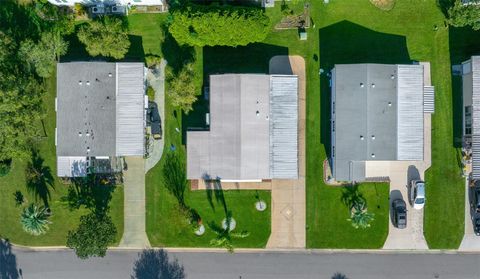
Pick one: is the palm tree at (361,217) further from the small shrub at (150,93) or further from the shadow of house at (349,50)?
the small shrub at (150,93)

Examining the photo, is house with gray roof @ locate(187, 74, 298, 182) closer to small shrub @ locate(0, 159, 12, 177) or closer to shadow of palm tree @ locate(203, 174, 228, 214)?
shadow of palm tree @ locate(203, 174, 228, 214)

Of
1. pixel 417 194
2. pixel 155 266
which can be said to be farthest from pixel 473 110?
pixel 155 266

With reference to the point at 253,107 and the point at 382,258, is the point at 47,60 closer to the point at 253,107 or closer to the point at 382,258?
the point at 253,107

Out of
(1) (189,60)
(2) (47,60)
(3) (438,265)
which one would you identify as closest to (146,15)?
(1) (189,60)

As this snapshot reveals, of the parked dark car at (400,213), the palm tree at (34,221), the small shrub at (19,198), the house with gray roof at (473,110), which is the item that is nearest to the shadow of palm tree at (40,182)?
the small shrub at (19,198)

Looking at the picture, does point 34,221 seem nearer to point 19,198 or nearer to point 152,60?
point 19,198

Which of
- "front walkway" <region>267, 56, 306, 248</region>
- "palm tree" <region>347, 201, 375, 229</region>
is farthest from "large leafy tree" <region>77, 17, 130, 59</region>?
"palm tree" <region>347, 201, 375, 229</region>
